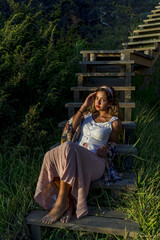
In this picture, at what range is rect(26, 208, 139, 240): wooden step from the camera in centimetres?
238

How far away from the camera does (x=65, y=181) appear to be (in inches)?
99.3

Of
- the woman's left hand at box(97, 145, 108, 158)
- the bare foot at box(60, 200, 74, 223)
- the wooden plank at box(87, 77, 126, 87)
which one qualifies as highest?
the wooden plank at box(87, 77, 126, 87)

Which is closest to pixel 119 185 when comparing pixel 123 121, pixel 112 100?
pixel 112 100

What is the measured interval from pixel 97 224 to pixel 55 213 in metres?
0.43

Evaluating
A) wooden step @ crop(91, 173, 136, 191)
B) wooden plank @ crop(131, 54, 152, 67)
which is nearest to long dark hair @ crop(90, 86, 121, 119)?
wooden step @ crop(91, 173, 136, 191)

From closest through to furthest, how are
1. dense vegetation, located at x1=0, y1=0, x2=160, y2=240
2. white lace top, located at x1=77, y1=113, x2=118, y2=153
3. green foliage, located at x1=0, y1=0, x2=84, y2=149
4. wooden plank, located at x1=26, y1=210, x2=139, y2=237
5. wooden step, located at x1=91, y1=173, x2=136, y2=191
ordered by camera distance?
wooden plank, located at x1=26, y1=210, x2=139, y2=237, dense vegetation, located at x1=0, y1=0, x2=160, y2=240, wooden step, located at x1=91, y1=173, x2=136, y2=191, white lace top, located at x1=77, y1=113, x2=118, y2=153, green foliage, located at x1=0, y1=0, x2=84, y2=149

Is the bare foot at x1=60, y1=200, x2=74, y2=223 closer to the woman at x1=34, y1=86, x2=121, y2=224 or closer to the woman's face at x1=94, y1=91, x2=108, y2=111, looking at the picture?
the woman at x1=34, y1=86, x2=121, y2=224

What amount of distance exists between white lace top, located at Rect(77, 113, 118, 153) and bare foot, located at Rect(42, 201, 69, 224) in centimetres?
73

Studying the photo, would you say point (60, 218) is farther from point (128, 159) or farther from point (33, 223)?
point (128, 159)

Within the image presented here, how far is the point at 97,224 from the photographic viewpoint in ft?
8.07

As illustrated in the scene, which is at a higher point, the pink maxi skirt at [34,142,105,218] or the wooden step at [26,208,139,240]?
the pink maxi skirt at [34,142,105,218]

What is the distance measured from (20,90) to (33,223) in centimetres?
210

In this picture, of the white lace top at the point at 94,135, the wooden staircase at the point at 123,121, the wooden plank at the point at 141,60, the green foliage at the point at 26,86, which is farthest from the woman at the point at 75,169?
the wooden plank at the point at 141,60

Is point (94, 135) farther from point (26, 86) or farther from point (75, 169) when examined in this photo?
point (26, 86)
